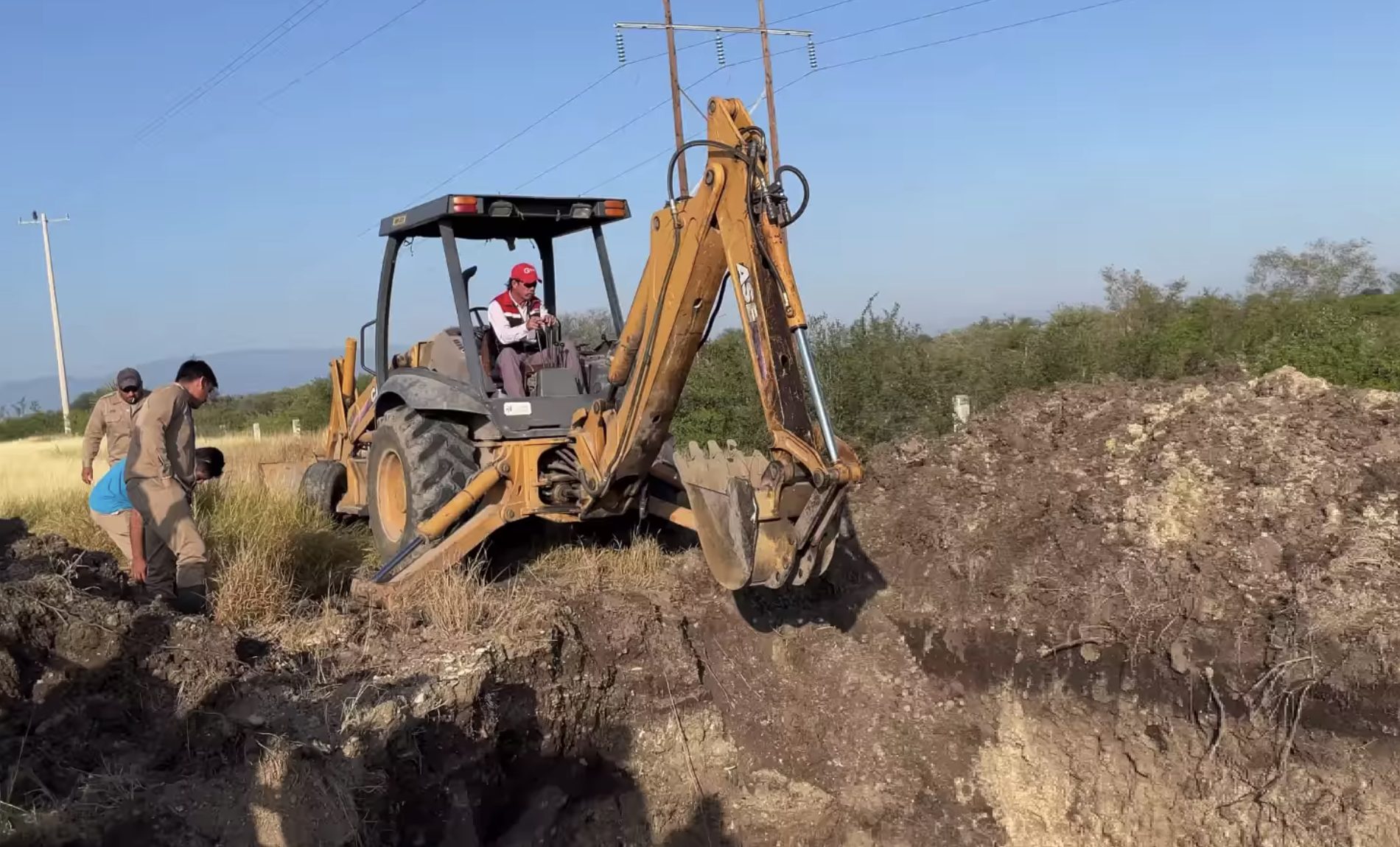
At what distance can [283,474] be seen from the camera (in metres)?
9.26

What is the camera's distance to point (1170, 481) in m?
5.92

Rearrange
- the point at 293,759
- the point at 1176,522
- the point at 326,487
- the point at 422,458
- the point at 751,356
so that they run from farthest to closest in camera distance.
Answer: the point at 326,487 < the point at 422,458 < the point at 1176,522 < the point at 751,356 < the point at 293,759

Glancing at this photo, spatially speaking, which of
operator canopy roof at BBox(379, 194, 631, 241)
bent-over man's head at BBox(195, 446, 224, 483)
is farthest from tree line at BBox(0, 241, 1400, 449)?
bent-over man's head at BBox(195, 446, 224, 483)

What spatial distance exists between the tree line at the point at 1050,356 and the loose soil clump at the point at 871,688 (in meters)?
→ 2.45

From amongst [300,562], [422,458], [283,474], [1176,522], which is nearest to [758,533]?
[422,458]

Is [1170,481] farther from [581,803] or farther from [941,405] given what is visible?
[941,405]

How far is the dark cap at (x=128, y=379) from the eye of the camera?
267 inches

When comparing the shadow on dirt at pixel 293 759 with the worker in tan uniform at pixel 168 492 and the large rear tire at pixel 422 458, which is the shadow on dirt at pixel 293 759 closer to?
the worker in tan uniform at pixel 168 492

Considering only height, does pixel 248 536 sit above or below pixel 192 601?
above

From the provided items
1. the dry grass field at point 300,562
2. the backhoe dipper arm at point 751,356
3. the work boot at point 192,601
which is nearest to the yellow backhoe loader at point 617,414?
the backhoe dipper arm at point 751,356

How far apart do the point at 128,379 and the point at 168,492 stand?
65.2 inches

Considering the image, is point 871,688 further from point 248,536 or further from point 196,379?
point 196,379

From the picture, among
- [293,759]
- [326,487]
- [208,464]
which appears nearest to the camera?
[293,759]

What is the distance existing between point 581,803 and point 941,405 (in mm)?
6381
